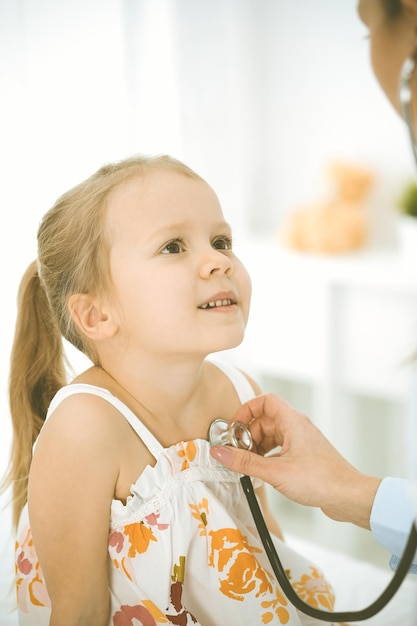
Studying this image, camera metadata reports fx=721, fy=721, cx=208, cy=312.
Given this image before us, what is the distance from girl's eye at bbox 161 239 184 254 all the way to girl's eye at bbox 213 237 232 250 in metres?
0.06

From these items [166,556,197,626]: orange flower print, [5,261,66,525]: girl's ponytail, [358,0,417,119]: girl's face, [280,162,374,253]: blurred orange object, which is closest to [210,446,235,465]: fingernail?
[166,556,197,626]: orange flower print

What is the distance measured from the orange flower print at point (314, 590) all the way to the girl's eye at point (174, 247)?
0.51m

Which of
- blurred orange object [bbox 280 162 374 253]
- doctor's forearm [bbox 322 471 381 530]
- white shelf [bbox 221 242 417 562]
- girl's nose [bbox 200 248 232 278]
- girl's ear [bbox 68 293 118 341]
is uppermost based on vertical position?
girl's nose [bbox 200 248 232 278]

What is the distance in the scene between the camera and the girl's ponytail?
96 centimetres

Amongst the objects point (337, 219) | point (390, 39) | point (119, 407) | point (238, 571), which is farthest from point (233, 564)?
A: point (337, 219)

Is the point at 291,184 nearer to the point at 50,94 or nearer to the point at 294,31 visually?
the point at 294,31

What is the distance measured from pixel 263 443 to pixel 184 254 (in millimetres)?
329

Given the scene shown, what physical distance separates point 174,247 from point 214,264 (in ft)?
0.19

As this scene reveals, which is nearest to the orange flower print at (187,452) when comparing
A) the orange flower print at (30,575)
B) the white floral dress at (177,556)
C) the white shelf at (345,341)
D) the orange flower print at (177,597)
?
the white floral dress at (177,556)

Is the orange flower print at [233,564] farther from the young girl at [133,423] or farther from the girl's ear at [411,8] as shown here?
the girl's ear at [411,8]

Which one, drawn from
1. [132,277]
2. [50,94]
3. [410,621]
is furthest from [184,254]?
[410,621]

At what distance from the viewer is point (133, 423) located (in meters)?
0.89

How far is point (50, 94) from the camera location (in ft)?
3.28

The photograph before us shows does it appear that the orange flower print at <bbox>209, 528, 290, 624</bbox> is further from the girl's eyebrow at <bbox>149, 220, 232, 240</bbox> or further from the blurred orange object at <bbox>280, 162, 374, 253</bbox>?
the blurred orange object at <bbox>280, 162, 374, 253</bbox>
